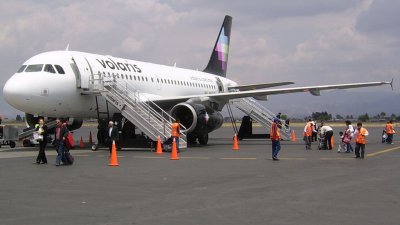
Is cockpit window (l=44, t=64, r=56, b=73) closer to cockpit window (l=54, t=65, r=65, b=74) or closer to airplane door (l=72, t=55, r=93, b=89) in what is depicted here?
cockpit window (l=54, t=65, r=65, b=74)

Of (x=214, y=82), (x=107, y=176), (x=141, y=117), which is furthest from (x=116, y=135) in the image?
(x=214, y=82)

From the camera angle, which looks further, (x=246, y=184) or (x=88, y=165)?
(x=88, y=165)

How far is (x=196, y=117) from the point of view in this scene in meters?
24.9

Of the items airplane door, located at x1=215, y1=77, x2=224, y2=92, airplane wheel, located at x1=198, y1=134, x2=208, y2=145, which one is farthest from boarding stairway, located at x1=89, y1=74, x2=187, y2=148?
airplane door, located at x1=215, y1=77, x2=224, y2=92

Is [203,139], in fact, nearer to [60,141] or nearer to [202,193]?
[60,141]

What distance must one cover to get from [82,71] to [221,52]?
780 inches

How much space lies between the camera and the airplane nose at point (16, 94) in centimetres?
2098

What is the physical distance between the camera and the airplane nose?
21.0m

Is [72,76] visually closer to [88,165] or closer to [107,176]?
[88,165]

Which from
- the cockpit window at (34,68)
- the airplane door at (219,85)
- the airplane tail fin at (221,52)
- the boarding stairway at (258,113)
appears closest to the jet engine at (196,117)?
the cockpit window at (34,68)

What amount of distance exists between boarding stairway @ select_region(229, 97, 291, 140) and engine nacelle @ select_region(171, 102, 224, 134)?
8.00 meters

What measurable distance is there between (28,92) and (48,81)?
3.54 ft

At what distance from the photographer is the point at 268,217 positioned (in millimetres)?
7742

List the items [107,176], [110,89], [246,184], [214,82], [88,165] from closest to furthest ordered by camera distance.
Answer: [246,184]
[107,176]
[88,165]
[110,89]
[214,82]
